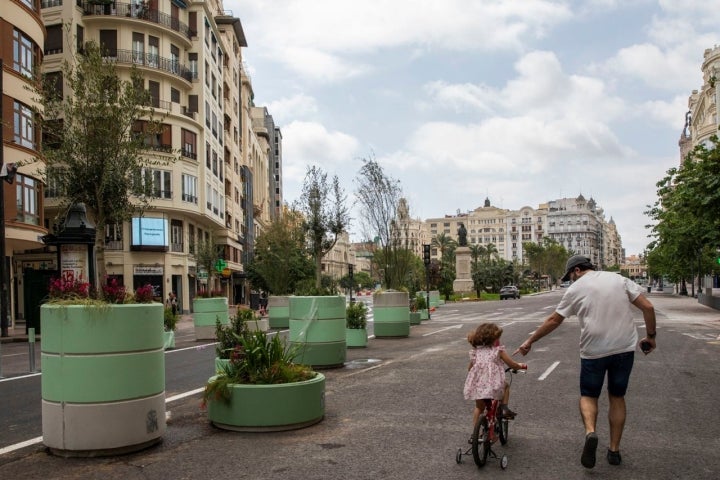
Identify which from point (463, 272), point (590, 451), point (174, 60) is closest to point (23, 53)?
point (174, 60)

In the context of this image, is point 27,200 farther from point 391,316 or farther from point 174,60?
point 174,60

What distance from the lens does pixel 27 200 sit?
29.8 metres

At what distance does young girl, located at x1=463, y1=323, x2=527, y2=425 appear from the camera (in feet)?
20.2

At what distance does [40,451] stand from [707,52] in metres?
82.8

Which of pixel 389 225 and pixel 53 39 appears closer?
pixel 389 225

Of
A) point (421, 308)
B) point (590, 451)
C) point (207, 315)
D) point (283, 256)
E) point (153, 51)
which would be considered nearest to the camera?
point (590, 451)

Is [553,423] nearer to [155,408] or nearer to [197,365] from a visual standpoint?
[155,408]

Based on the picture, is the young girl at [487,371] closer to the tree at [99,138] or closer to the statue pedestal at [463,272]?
the tree at [99,138]

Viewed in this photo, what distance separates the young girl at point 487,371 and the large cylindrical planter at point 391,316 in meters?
14.7

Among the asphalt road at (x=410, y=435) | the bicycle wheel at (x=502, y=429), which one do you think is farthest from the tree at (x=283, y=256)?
the bicycle wheel at (x=502, y=429)

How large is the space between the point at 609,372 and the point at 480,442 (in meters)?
1.26

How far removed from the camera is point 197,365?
575 inches

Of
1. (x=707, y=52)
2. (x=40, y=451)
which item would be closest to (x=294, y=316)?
(x=40, y=451)

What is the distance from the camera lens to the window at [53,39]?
4350 cm
